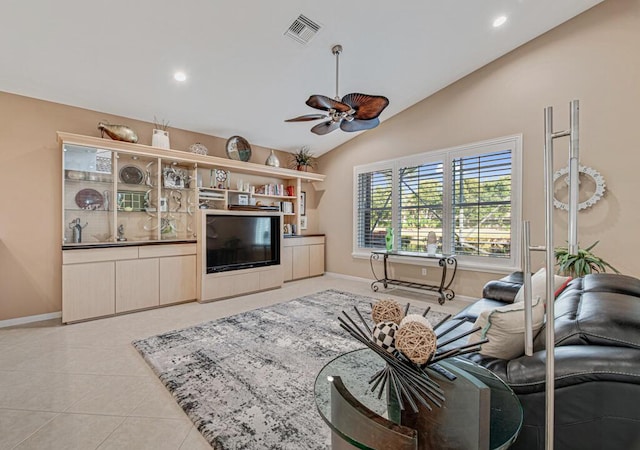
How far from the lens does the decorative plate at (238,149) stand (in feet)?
17.0

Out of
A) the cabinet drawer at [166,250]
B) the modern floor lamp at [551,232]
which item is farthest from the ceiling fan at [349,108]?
the cabinet drawer at [166,250]

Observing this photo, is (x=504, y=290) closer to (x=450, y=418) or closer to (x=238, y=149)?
(x=450, y=418)

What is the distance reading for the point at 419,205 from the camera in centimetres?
510

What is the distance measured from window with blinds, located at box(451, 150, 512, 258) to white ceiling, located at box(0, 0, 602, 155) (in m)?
1.41

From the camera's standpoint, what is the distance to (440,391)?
98 cm

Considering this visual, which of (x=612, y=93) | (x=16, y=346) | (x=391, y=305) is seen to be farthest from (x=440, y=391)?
(x=612, y=93)

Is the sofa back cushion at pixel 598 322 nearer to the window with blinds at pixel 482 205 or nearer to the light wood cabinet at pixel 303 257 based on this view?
the window with blinds at pixel 482 205

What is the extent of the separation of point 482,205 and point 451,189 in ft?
1.75

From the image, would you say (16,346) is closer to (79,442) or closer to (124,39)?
(79,442)

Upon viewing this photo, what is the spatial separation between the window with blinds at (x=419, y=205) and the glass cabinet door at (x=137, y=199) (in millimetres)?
4044

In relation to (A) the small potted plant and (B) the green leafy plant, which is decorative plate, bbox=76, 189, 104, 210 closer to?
(A) the small potted plant

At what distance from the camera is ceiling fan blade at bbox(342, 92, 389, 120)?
113 inches

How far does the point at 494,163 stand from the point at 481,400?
413 centimetres

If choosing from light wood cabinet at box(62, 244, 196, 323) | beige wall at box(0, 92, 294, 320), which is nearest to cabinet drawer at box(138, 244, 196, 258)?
light wood cabinet at box(62, 244, 196, 323)
